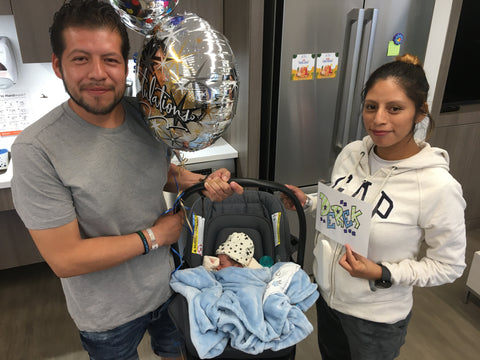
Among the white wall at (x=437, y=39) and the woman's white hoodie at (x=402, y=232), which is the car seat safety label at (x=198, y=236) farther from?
the white wall at (x=437, y=39)

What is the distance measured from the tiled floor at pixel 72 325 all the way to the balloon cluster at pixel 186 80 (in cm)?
150

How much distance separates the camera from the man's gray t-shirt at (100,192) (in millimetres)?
926

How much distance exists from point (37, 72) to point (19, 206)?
5.51ft

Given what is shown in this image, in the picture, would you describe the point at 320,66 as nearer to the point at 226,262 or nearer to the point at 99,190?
the point at 226,262

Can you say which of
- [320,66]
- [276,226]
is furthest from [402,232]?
[320,66]

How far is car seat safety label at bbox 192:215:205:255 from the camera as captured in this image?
4.89ft

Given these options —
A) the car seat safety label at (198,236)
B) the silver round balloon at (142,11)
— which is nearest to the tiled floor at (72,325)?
the car seat safety label at (198,236)

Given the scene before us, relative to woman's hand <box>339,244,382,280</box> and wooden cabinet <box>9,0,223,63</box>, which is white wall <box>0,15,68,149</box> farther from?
woman's hand <box>339,244,382,280</box>

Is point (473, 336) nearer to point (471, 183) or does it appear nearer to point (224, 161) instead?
point (471, 183)

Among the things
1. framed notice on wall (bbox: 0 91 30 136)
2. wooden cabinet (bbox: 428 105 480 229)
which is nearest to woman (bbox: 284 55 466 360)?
wooden cabinet (bbox: 428 105 480 229)

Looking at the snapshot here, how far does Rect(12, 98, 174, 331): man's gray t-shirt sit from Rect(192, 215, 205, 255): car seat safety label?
0.78 ft

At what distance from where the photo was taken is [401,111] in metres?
1.06

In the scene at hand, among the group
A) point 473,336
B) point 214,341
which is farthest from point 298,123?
point 473,336

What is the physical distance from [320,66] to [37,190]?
1634mm
